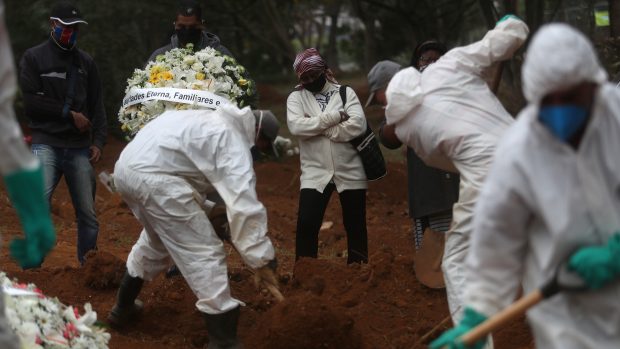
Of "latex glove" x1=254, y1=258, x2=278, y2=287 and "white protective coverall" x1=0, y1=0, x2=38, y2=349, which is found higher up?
"white protective coverall" x1=0, y1=0, x2=38, y2=349

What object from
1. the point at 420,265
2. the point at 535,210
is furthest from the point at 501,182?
the point at 420,265

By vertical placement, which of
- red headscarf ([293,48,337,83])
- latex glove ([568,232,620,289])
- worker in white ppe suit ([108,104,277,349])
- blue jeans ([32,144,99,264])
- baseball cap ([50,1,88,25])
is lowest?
blue jeans ([32,144,99,264])

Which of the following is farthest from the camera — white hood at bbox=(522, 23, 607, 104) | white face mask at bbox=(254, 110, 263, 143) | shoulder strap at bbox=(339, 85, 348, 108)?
shoulder strap at bbox=(339, 85, 348, 108)

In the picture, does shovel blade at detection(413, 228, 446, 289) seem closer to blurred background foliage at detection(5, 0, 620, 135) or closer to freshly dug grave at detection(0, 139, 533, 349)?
freshly dug grave at detection(0, 139, 533, 349)

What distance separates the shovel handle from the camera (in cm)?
419

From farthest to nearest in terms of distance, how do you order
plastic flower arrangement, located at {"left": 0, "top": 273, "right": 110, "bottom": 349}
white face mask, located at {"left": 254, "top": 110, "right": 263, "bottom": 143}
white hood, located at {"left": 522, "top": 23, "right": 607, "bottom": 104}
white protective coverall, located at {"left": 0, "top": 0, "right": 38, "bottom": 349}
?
white face mask, located at {"left": 254, "top": 110, "right": 263, "bottom": 143}, plastic flower arrangement, located at {"left": 0, "top": 273, "right": 110, "bottom": 349}, white protective coverall, located at {"left": 0, "top": 0, "right": 38, "bottom": 349}, white hood, located at {"left": 522, "top": 23, "right": 607, "bottom": 104}

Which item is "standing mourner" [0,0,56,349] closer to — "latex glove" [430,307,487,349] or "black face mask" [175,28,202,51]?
"latex glove" [430,307,487,349]

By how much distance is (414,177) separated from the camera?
7.90 m

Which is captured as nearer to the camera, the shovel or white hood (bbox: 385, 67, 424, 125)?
the shovel

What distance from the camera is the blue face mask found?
3.93 m

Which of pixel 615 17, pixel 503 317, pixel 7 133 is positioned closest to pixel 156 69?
pixel 7 133

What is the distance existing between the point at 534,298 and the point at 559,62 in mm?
900

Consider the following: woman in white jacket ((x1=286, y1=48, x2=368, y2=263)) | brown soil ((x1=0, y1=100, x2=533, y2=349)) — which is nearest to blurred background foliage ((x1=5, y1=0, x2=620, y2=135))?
woman in white jacket ((x1=286, y1=48, x2=368, y2=263))

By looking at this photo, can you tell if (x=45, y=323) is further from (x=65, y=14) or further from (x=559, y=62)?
(x=65, y=14)
